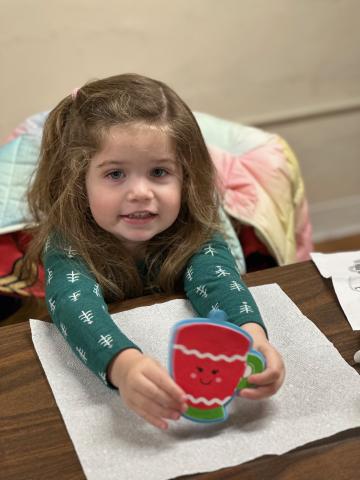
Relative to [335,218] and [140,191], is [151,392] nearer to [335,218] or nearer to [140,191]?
[140,191]

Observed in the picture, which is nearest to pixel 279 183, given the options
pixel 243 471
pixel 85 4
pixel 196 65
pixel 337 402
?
pixel 196 65

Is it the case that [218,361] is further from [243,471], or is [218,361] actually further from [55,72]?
[55,72]

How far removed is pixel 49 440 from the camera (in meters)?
0.72

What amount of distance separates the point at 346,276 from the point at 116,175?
0.40m

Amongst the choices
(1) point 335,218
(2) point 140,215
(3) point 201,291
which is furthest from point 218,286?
(1) point 335,218

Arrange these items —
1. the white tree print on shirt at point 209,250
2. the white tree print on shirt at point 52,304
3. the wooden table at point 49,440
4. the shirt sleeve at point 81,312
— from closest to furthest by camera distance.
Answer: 1. the wooden table at point 49,440
2. the shirt sleeve at point 81,312
3. the white tree print on shirt at point 52,304
4. the white tree print on shirt at point 209,250

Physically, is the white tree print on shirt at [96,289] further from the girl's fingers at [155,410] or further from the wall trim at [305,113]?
the wall trim at [305,113]

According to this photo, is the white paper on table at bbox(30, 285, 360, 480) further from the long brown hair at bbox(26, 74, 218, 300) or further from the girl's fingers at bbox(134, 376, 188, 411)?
the long brown hair at bbox(26, 74, 218, 300)

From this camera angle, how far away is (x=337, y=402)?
30.0 inches

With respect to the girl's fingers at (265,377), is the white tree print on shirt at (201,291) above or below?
below

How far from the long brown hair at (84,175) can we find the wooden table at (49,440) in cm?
18

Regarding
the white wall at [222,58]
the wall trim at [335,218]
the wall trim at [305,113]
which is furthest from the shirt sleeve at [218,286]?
the wall trim at [335,218]

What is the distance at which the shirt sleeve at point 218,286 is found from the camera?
894 mm

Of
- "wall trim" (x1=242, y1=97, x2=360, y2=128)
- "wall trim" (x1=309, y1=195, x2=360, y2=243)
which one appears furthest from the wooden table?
"wall trim" (x1=309, y1=195, x2=360, y2=243)
